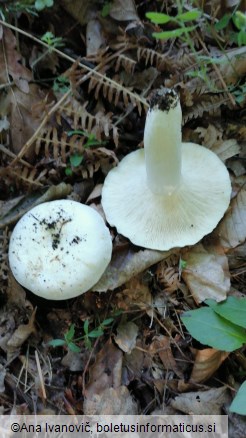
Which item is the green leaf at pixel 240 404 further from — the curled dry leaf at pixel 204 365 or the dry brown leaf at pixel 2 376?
the dry brown leaf at pixel 2 376

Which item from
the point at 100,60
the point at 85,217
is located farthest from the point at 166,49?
the point at 85,217

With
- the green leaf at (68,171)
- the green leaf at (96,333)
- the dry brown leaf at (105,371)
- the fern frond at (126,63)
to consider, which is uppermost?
the fern frond at (126,63)

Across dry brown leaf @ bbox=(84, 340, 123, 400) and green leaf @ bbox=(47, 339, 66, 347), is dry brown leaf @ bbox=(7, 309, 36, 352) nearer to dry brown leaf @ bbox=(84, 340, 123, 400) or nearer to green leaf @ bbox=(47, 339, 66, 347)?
green leaf @ bbox=(47, 339, 66, 347)

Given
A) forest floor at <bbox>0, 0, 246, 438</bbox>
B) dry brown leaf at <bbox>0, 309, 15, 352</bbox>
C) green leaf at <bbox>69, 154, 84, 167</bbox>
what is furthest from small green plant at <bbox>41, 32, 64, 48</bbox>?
dry brown leaf at <bbox>0, 309, 15, 352</bbox>

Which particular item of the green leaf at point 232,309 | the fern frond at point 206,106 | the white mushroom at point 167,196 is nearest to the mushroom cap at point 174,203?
the white mushroom at point 167,196

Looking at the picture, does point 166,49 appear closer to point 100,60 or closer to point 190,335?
point 100,60
